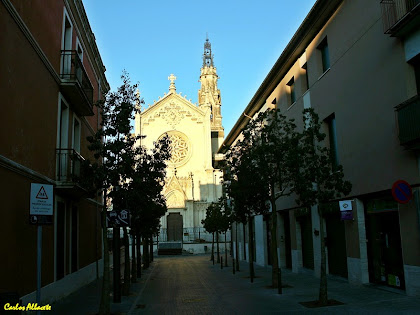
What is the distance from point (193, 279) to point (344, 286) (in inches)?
332

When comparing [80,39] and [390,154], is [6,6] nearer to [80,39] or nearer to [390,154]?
[80,39]

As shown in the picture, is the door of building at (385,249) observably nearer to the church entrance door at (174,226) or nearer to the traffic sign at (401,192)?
the traffic sign at (401,192)

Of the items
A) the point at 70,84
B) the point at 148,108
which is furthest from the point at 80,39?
the point at 148,108

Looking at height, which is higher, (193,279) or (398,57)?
(398,57)

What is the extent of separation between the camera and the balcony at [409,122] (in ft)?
34.8

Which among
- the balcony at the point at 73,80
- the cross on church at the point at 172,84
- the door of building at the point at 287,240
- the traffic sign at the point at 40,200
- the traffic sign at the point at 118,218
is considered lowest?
the door of building at the point at 287,240

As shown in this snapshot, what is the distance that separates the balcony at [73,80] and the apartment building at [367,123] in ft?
29.9

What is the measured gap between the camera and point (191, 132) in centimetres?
5747

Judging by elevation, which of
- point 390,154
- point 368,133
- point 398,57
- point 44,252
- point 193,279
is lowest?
point 193,279

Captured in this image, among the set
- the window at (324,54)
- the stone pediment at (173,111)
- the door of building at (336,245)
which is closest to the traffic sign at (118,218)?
the door of building at (336,245)

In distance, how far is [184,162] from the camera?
56.5 meters

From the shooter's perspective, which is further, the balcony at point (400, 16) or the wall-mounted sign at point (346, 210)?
the wall-mounted sign at point (346, 210)

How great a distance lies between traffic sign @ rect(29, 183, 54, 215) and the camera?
301 inches

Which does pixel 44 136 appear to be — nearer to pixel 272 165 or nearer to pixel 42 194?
pixel 42 194
